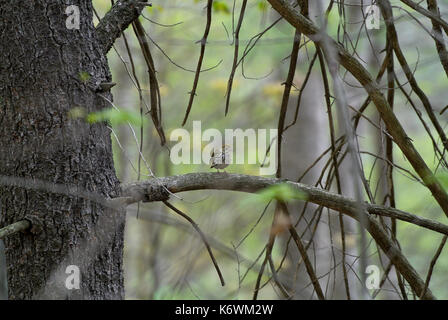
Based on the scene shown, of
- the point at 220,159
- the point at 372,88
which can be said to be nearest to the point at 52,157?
the point at 220,159

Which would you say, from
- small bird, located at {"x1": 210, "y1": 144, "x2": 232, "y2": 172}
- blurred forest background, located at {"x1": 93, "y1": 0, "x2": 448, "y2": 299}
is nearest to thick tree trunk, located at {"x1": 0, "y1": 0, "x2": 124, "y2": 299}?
small bird, located at {"x1": 210, "y1": 144, "x2": 232, "y2": 172}

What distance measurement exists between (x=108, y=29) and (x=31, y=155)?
0.49 m

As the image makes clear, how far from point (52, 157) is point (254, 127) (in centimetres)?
580

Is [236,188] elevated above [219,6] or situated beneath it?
situated beneath

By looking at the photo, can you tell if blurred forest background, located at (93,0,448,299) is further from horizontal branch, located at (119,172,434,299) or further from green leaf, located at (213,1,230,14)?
horizontal branch, located at (119,172,434,299)

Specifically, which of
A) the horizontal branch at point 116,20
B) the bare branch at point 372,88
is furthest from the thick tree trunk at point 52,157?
the bare branch at point 372,88

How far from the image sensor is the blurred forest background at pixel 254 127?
194 inches

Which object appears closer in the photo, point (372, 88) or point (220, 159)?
point (372, 88)

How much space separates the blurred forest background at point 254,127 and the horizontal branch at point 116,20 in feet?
6.16

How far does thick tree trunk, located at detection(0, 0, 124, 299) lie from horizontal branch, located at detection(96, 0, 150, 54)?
10cm

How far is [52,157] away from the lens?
1.66m

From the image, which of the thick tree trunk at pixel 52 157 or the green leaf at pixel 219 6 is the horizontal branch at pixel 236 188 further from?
the green leaf at pixel 219 6

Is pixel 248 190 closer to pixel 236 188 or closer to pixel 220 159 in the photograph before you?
pixel 236 188

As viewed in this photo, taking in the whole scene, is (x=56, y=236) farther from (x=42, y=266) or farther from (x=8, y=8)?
(x=8, y=8)
